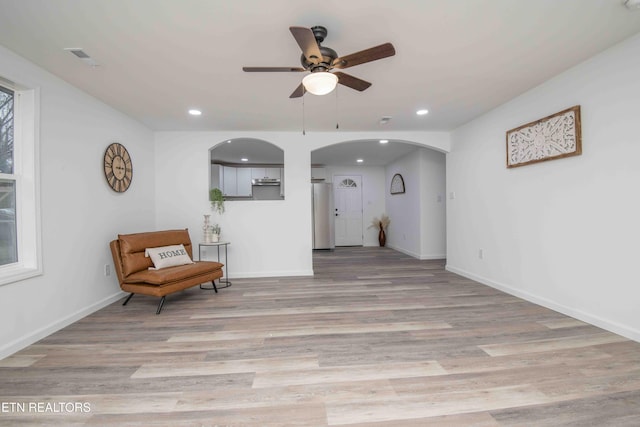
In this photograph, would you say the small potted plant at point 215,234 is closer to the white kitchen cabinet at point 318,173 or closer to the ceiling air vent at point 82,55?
the ceiling air vent at point 82,55

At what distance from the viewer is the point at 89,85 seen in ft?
9.11

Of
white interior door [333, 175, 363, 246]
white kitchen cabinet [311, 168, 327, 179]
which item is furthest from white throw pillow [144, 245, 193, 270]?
white interior door [333, 175, 363, 246]

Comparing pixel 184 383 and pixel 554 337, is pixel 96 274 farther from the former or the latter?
pixel 554 337

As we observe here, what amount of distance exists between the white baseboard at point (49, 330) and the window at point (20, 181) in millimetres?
508

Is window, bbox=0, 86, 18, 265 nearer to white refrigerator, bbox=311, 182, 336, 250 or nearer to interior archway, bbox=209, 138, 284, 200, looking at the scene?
interior archway, bbox=209, 138, 284, 200

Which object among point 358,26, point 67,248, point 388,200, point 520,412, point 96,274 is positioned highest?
point 358,26

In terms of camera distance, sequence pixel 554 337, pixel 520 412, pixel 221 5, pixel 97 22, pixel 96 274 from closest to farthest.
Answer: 1. pixel 520 412
2. pixel 221 5
3. pixel 97 22
4. pixel 554 337
5. pixel 96 274

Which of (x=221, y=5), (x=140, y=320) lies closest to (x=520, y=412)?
(x=221, y=5)

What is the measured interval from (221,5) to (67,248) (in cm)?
271

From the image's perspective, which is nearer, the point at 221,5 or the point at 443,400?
the point at 443,400

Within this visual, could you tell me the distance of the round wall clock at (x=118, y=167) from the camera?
327 cm

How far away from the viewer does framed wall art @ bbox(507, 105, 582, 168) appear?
262cm

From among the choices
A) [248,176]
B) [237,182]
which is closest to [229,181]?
[237,182]

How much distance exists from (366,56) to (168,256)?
122 inches
